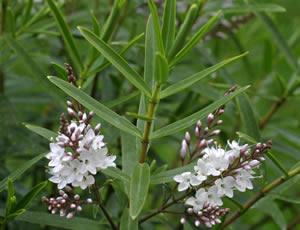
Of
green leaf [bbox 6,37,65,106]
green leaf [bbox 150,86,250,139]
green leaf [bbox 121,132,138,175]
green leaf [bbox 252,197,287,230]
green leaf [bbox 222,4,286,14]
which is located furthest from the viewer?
green leaf [bbox 222,4,286,14]

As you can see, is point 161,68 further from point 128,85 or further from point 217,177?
point 128,85

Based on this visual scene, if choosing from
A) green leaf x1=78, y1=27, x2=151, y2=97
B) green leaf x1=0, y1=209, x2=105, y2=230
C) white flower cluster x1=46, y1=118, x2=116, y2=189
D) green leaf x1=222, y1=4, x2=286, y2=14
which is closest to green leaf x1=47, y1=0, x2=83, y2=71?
green leaf x1=78, y1=27, x2=151, y2=97

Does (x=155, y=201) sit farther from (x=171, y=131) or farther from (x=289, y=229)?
(x=171, y=131)

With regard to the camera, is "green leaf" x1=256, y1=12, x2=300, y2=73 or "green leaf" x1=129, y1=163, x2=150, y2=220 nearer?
"green leaf" x1=129, y1=163, x2=150, y2=220

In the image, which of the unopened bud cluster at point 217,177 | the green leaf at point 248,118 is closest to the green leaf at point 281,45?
the green leaf at point 248,118

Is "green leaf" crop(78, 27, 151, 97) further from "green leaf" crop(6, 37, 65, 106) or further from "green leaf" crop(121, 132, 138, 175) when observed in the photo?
"green leaf" crop(6, 37, 65, 106)

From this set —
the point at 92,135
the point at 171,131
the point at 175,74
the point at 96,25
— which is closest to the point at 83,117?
the point at 92,135
